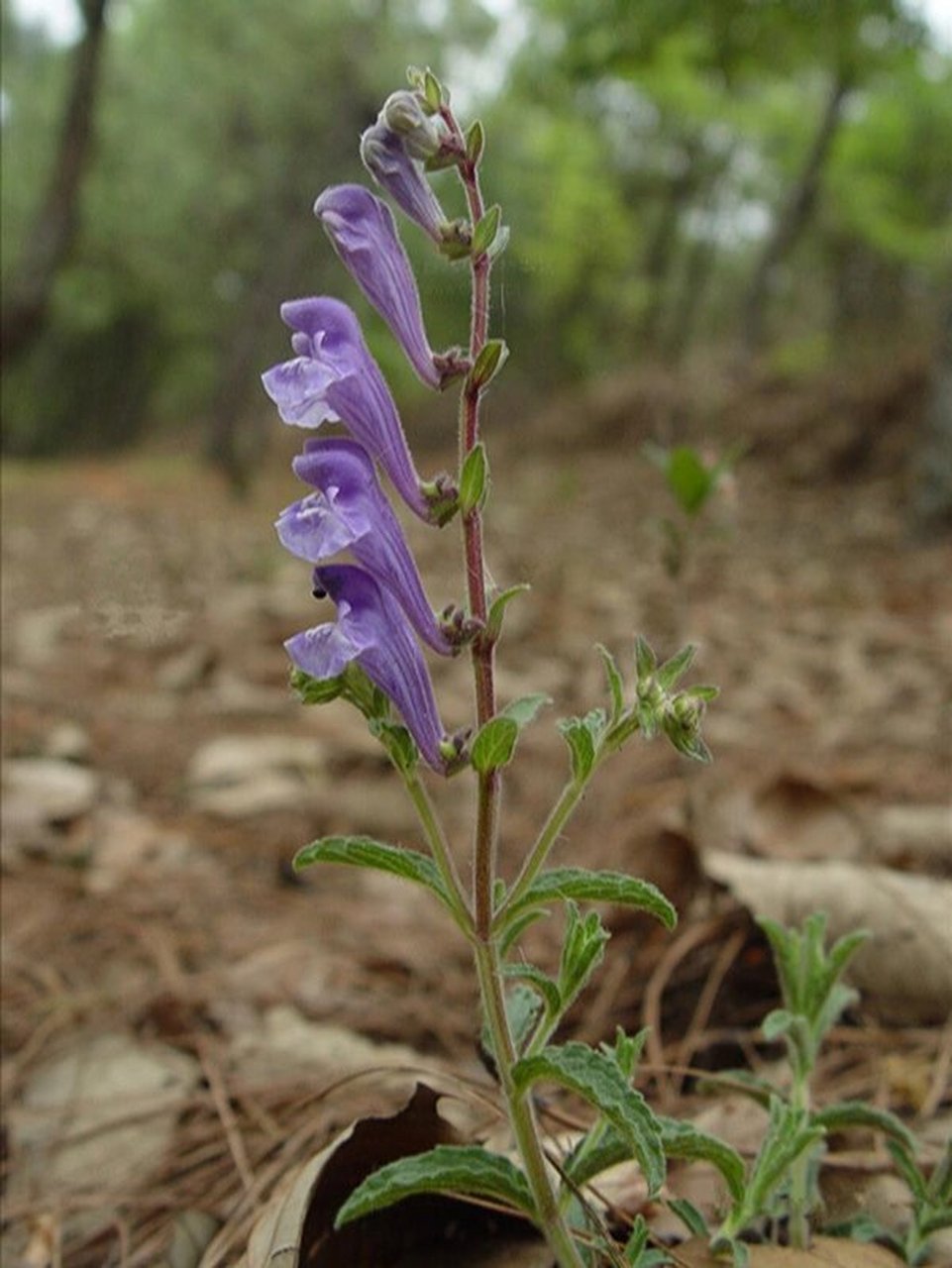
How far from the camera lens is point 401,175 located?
109cm

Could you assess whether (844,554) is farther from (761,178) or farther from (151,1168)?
(761,178)

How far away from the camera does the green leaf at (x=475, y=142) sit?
102cm

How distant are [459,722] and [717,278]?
24558 millimetres

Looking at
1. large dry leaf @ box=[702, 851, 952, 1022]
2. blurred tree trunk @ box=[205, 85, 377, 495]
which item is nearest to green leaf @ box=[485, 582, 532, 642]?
large dry leaf @ box=[702, 851, 952, 1022]

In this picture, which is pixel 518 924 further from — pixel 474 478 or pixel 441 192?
pixel 441 192

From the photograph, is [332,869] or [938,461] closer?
[332,869]

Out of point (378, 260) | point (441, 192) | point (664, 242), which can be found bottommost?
point (378, 260)

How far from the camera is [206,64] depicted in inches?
713

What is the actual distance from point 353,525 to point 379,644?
10 cm

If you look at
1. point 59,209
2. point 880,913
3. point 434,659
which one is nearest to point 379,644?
point 880,913

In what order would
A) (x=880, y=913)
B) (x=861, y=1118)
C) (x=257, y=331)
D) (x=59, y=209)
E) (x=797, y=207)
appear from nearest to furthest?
(x=861, y=1118), (x=880, y=913), (x=59, y=209), (x=797, y=207), (x=257, y=331)

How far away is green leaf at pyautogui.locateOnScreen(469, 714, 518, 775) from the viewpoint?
3.24ft

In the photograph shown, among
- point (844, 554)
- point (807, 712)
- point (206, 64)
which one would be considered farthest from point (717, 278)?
point (807, 712)

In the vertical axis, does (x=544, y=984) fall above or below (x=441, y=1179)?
above
